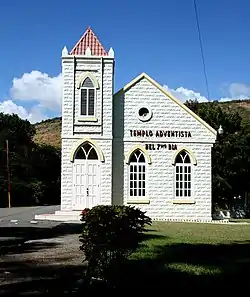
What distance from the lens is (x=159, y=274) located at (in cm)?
914

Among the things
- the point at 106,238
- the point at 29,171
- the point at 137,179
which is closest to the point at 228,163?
the point at 137,179

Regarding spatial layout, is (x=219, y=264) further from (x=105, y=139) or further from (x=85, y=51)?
(x=85, y=51)

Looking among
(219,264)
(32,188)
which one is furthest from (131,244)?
(32,188)

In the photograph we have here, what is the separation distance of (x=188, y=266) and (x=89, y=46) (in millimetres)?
20942

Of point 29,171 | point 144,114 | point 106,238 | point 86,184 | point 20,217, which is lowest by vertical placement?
point 20,217

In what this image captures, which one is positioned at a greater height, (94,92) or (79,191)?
(94,92)

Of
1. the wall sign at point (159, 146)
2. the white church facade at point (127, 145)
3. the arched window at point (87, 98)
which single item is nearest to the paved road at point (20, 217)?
the white church facade at point (127, 145)

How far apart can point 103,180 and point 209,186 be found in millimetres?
5621

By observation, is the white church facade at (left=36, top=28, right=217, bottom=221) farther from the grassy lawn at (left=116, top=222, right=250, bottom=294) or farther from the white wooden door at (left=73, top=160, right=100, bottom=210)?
the grassy lawn at (left=116, top=222, right=250, bottom=294)

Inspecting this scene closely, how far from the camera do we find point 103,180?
28875 millimetres

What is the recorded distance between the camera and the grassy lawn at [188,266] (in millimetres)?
8383

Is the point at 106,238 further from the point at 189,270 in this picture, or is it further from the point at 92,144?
the point at 92,144

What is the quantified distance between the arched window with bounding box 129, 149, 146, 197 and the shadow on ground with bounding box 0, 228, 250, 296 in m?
15.8

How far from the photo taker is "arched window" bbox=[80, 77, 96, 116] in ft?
95.8
